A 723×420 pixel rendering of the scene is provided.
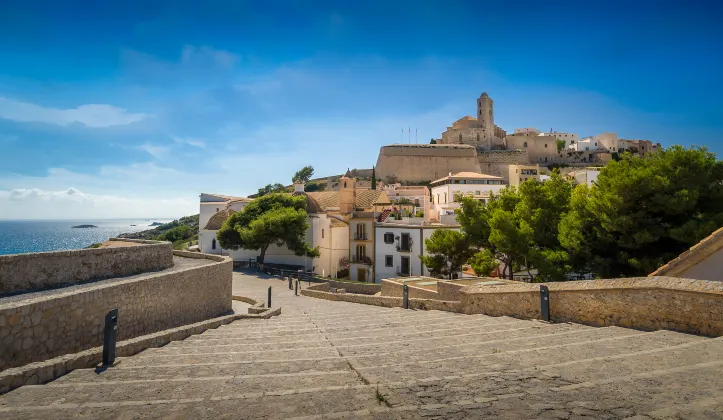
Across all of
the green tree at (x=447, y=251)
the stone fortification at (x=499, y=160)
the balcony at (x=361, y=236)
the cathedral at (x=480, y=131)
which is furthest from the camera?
the cathedral at (x=480, y=131)

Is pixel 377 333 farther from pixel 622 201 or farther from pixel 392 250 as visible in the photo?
pixel 392 250

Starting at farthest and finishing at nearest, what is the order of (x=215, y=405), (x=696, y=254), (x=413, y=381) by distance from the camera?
(x=696, y=254) < (x=413, y=381) < (x=215, y=405)

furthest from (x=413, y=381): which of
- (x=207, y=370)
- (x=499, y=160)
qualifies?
(x=499, y=160)

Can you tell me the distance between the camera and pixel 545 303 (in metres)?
8.73

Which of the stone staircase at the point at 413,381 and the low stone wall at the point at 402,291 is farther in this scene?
the low stone wall at the point at 402,291

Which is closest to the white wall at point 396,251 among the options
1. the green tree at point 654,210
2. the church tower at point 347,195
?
the church tower at point 347,195

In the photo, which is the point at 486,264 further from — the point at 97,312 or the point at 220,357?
the point at 97,312

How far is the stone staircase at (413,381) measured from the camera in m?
3.80

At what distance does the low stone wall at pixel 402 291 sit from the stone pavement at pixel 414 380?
754 centimetres

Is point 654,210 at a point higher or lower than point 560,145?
lower

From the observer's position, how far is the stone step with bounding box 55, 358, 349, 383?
209 inches

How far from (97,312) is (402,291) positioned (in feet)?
38.1

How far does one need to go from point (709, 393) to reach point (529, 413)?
1.83 metres

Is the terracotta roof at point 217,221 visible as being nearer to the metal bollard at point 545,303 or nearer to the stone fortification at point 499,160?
the metal bollard at point 545,303
